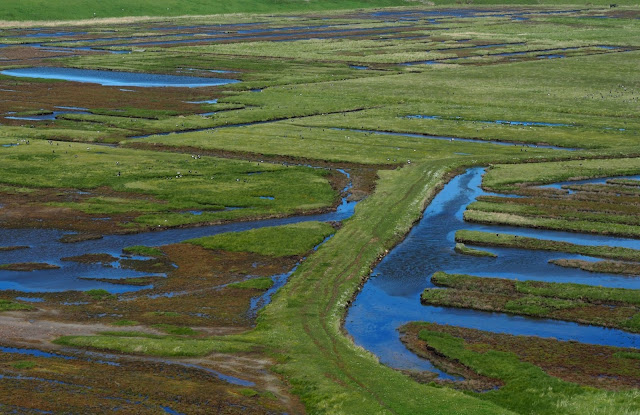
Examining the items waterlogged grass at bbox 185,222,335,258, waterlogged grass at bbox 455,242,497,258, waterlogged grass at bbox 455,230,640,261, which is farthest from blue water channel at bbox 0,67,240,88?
waterlogged grass at bbox 455,242,497,258

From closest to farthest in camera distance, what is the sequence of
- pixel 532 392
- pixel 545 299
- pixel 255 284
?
pixel 532 392, pixel 545 299, pixel 255 284

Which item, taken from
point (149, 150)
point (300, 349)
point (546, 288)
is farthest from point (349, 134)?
point (300, 349)

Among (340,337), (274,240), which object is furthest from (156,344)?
(274,240)

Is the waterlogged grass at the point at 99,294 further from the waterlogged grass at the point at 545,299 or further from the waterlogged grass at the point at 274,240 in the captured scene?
the waterlogged grass at the point at 545,299

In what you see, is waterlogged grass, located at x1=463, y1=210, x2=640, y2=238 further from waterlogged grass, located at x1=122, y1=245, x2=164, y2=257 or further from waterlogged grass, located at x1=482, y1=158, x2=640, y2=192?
waterlogged grass, located at x1=122, y1=245, x2=164, y2=257

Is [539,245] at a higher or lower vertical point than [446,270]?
higher

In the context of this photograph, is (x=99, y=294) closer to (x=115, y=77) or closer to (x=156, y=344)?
(x=156, y=344)
